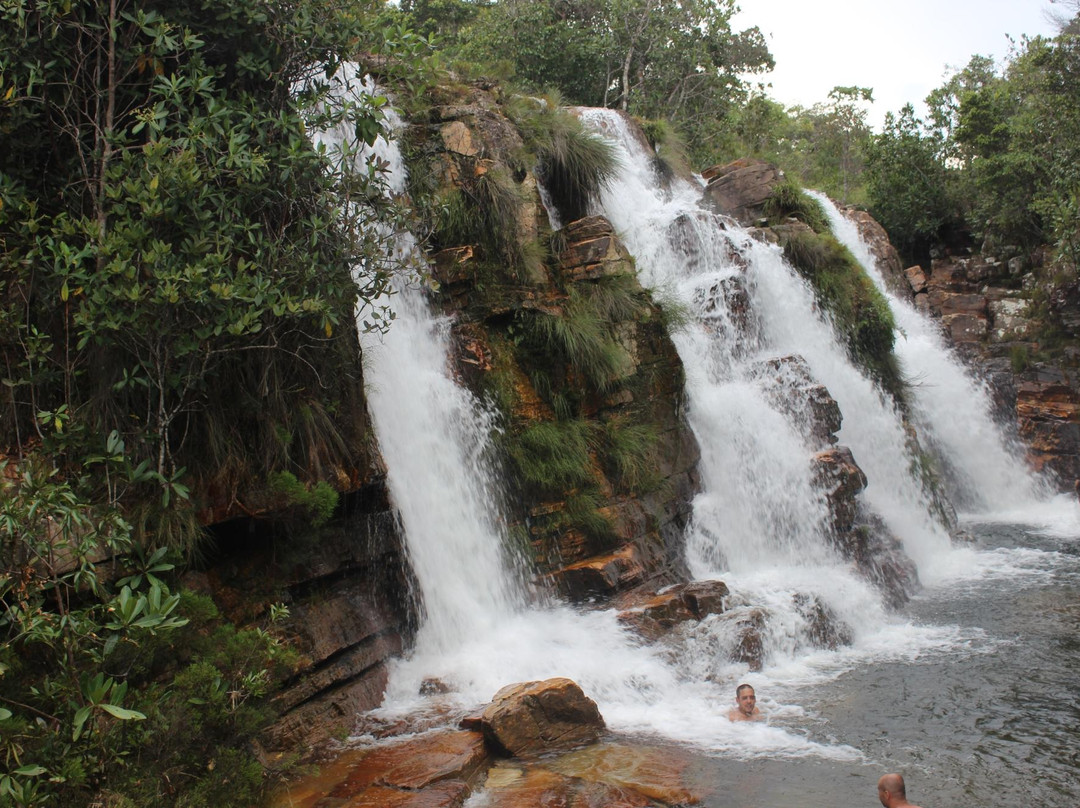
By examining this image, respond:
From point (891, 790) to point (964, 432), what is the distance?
15.2 metres

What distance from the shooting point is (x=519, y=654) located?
8297 millimetres

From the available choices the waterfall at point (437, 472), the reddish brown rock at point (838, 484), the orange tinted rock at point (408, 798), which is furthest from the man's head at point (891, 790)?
the reddish brown rock at point (838, 484)

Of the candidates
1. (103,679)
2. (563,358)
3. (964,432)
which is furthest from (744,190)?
(103,679)

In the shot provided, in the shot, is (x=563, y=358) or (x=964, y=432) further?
(x=964, y=432)

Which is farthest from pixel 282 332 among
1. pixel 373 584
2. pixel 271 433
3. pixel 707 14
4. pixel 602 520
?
pixel 707 14

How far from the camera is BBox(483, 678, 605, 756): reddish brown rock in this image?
654cm

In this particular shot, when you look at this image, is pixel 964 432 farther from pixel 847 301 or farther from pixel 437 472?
pixel 437 472

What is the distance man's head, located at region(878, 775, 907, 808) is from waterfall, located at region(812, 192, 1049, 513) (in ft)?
→ 44.8

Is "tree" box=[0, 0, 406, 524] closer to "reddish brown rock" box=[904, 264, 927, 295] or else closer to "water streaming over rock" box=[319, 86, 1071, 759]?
"water streaming over rock" box=[319, 86, 1071, 759]

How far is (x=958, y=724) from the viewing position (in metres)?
7.29

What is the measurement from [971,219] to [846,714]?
2017 centimetres

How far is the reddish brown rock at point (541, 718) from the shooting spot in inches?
257

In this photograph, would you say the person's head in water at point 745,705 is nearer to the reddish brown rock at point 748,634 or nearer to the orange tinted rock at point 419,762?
the reddish brown rock at point 748,634

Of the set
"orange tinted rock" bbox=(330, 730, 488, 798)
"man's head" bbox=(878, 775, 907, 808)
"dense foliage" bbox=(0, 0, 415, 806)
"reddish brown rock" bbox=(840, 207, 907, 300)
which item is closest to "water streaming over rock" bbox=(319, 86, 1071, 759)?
"orange tinted rock" bbox=(330, 730, 488, 798)
